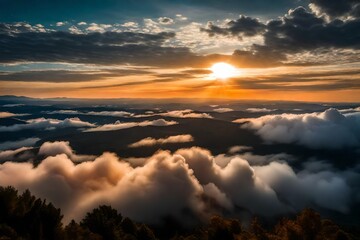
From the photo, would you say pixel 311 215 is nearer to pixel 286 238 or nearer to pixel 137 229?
pixel 286 238

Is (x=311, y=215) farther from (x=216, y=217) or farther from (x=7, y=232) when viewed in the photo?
(x=7, y=232)

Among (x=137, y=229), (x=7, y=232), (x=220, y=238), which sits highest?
(x=7, y=232)

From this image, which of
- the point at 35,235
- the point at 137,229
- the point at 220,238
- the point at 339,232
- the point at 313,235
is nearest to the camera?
the point at 35,235

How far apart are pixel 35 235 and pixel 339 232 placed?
35.8 m

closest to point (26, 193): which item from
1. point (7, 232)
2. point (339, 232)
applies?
point (7, 232)

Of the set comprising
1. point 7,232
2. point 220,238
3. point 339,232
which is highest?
point 7,232

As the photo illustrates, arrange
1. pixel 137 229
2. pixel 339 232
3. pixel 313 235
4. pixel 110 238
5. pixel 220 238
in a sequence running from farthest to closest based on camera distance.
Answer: pixel 137 229 < pixel 220 238 < pixel 110 238 < pixel 339 232 < pixel 313 235

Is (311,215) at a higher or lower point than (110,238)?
higher

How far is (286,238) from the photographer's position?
1507 inches

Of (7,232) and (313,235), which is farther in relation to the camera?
(313,235)

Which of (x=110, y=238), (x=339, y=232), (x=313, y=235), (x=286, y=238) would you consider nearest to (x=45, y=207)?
(x=110, y=238)

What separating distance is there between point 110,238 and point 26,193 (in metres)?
14.1

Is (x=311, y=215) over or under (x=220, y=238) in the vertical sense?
over

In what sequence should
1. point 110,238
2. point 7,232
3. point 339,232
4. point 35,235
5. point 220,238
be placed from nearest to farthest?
point 7,232 < point 35,235 < point 339,232 < point 110,238 < point 220,238
